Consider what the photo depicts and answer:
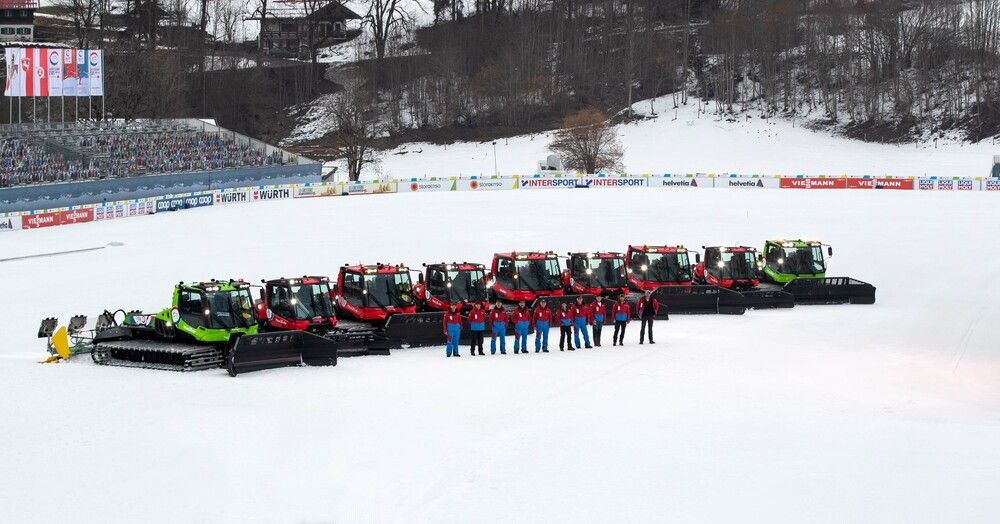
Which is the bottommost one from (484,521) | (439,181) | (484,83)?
(484,521)

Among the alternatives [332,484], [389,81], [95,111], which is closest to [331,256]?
[332,484]

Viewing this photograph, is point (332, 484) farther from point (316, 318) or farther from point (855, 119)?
point (855, 119)

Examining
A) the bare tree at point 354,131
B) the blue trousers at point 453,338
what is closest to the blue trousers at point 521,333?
the blue trousers at point 453,338

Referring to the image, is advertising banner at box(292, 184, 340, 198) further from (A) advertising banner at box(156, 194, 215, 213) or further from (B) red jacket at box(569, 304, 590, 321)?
(B) red jacket at box(569, 304, 590, 321)

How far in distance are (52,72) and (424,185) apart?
2006 centimetres

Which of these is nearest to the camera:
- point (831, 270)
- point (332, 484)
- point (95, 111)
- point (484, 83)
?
point (332, 484)

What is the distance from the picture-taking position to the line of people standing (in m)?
25.3

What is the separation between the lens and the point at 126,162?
2532 inches

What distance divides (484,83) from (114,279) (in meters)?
71.8

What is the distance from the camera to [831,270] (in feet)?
135

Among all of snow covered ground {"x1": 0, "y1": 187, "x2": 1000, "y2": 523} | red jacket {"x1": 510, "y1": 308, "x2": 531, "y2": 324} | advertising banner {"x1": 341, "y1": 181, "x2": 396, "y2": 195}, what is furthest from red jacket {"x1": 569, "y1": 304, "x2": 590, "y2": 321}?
advertising banner {"x1": 341, "y1": 181, "x2": 396, "y2": 195}

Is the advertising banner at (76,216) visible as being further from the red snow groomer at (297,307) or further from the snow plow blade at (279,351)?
the snow plow blade at (279,351)

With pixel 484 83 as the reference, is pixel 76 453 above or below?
below

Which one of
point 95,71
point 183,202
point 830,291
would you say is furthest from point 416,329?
point 95,71
